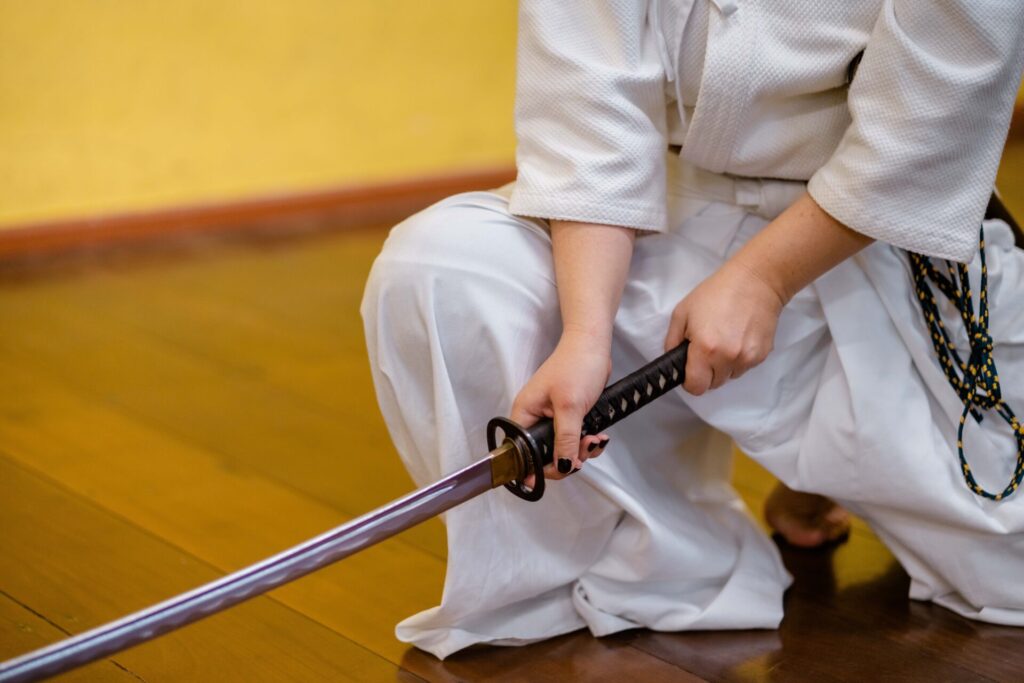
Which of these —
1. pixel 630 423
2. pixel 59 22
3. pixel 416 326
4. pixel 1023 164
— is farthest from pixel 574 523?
pixel 1023 164

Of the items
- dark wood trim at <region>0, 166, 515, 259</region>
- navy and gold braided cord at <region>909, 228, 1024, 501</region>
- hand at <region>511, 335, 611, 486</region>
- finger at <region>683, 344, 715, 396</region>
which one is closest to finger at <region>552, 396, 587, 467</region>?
hand at <region>511, 335, 611, 486</region>

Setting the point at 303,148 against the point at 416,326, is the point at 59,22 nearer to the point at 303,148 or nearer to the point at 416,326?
the point at 303,148

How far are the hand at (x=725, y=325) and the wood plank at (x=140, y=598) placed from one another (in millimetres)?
339

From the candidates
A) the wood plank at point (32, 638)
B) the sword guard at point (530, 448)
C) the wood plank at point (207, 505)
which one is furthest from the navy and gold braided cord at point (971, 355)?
the wood plank at point (32, 638)

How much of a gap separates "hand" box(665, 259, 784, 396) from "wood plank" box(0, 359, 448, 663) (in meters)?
0.34

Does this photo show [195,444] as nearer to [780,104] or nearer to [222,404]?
[222,404]

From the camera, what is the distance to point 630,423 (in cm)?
109

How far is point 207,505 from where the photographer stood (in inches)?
51.1

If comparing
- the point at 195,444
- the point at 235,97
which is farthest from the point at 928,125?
the point at 235,97

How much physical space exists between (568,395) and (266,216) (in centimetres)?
179

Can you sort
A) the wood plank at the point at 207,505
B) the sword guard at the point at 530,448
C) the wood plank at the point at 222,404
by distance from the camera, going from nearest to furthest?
1. the sword guard at the point at 530,448
2. the wood plank at the point at 207,505
3. the wood plank at the point at 222,404

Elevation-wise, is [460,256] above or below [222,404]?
above

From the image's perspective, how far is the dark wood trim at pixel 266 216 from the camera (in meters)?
2.29

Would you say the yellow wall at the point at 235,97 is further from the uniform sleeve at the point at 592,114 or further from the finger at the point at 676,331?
the finger at the point at 676,331
